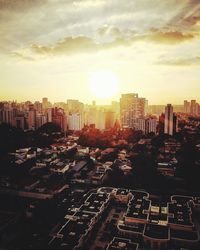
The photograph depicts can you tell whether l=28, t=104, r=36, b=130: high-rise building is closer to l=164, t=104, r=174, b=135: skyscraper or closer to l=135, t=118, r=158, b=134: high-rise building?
l=135, t=118, r=158, b=134: high-rise building

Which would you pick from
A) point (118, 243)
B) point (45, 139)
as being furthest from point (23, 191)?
point (45, 139)

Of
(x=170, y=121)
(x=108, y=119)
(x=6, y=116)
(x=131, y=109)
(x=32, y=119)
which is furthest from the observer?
(x=108, y=119)

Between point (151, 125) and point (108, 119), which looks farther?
point (108, 119)

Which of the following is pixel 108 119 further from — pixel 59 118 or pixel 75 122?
pixel 59 118

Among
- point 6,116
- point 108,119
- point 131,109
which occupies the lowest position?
point 108,119

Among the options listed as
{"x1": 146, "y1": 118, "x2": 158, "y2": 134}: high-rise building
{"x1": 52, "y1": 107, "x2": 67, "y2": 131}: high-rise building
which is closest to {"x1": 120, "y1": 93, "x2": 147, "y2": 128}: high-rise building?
{"x1": 146, "y1": 118, "x2": 158, "y2": 134}: high-rise building

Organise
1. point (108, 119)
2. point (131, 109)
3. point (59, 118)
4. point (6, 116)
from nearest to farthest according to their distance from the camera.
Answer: point (6, 116)
point (59, 118)
point (131, 109)
point (108, 119)

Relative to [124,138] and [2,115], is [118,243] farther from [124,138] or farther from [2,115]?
[2,115]

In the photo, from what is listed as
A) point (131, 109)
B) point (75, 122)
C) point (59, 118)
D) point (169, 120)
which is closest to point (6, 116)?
point (59, 118)

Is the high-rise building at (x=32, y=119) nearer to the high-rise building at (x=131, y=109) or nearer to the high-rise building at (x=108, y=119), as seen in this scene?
the high-rise building at (x=108, y=119)
